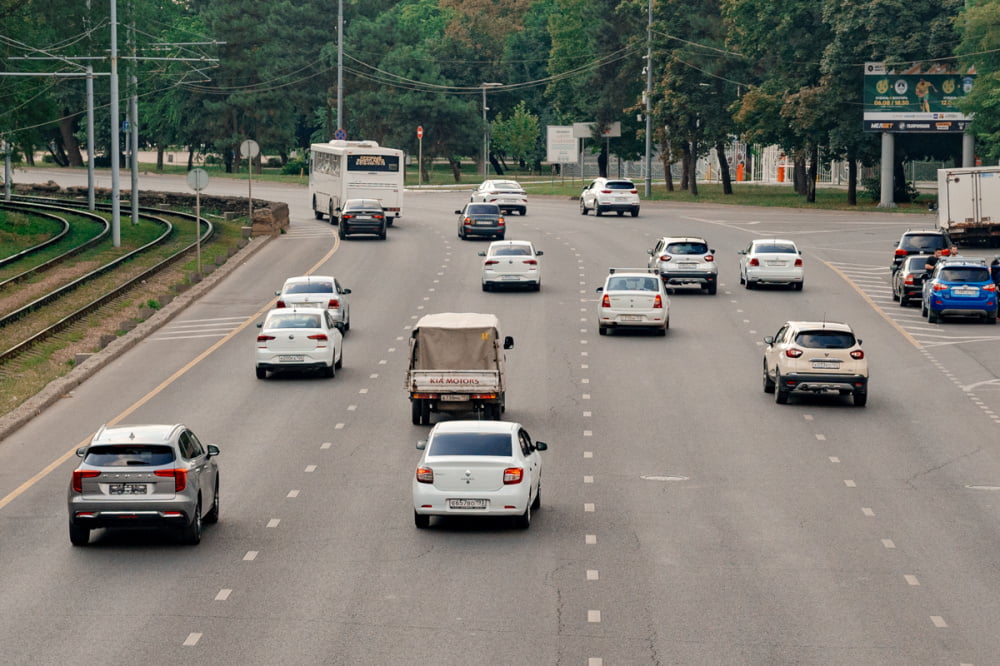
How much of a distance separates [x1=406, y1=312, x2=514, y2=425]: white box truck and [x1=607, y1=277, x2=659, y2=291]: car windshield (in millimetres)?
11806

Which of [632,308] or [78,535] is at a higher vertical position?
[632,308]

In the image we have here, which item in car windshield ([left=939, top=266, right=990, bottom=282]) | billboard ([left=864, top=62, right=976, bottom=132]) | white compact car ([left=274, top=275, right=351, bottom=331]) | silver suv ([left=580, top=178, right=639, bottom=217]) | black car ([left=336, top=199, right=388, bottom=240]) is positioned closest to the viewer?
white compact car ([left=274, top=275, right=351, bottom=331])

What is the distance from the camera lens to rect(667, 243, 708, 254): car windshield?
47.8 m

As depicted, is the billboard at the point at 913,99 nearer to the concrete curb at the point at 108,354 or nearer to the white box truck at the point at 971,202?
the white box truck at the point at 971,202

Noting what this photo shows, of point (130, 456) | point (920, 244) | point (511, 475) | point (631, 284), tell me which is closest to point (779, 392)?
point (631, 284)

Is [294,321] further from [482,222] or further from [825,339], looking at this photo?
[482,222]

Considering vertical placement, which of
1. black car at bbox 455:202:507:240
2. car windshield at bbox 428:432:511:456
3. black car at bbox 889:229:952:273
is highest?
black car at bbox 455:202:507:240

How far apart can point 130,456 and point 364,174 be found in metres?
48.2

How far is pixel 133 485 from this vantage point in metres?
19.6

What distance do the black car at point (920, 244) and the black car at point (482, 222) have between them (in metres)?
17.2

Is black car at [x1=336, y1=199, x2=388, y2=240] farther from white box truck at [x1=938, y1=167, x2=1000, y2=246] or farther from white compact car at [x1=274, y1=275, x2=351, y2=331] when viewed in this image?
white box truck at [x1=938, y1=167, x2=1000, y2=246]

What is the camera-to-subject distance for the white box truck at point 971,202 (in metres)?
58.6

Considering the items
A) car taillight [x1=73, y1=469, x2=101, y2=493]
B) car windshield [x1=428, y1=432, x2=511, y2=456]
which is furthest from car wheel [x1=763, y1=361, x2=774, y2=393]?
car taillight [x1=73, y1=469, x2=101, y2=493]

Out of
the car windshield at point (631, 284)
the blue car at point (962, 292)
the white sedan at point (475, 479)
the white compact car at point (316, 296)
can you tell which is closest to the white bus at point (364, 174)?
the white compact car at point (316, 296)
